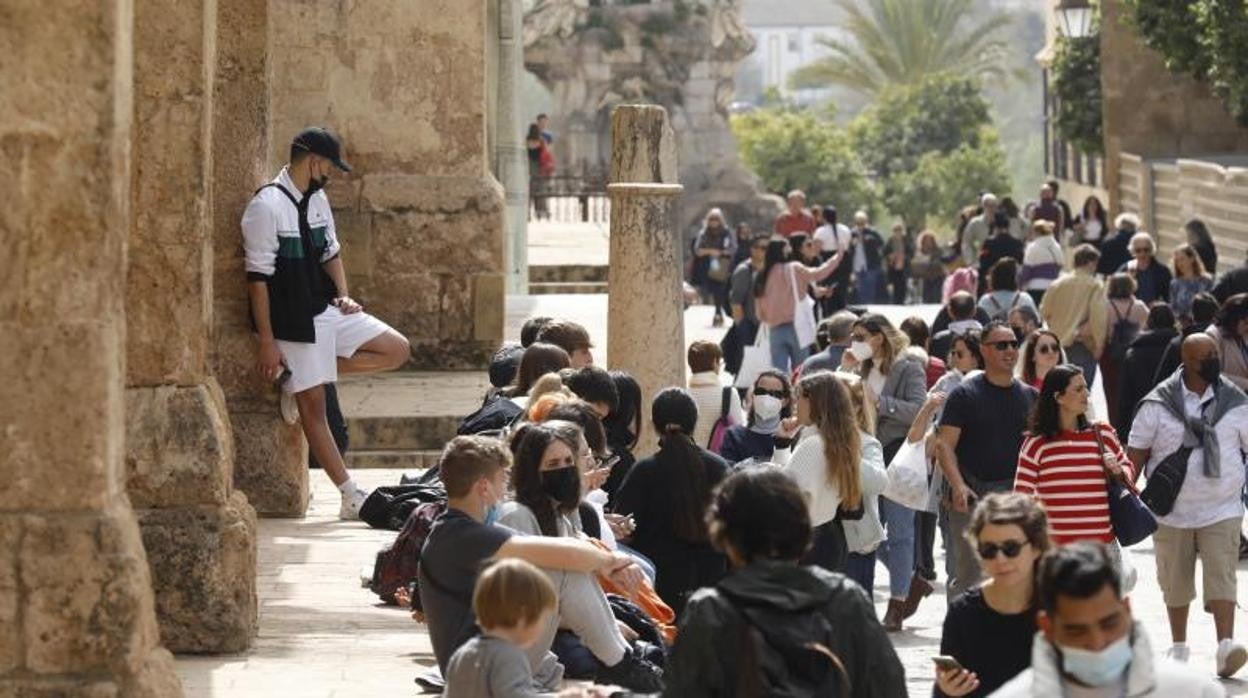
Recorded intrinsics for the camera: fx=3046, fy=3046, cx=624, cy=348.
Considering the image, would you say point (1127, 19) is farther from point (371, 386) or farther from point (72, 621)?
point (72, 621)

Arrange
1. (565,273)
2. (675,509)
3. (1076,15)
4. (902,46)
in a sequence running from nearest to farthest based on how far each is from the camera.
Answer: (675,509) → (565,273) → (1076,15) → (902,46)

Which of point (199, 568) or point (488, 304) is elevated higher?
point (488, 304)

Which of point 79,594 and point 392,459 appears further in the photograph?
point 392,459

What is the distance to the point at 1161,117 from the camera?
1708 inches

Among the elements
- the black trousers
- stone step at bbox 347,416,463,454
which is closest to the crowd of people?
the black trousers

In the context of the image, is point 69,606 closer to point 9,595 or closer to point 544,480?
point 9,595

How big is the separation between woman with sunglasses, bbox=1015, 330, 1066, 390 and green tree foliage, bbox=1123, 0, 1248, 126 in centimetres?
2243

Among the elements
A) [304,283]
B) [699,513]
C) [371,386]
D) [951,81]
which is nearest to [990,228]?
[371,386]

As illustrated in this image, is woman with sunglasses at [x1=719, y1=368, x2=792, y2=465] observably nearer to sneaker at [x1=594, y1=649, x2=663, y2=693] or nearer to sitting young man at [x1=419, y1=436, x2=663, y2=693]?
sneaker at [x1=594, y1=649, x2=663, y2=693]

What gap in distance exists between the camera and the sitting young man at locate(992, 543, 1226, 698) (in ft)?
18.7

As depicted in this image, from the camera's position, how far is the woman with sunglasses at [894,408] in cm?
1361

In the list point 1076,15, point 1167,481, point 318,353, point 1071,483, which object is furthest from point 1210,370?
point 1076,15

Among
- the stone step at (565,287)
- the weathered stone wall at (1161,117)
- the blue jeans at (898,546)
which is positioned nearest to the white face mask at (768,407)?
the blue jeans at (898,546)

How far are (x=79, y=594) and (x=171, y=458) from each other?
7.44ft
